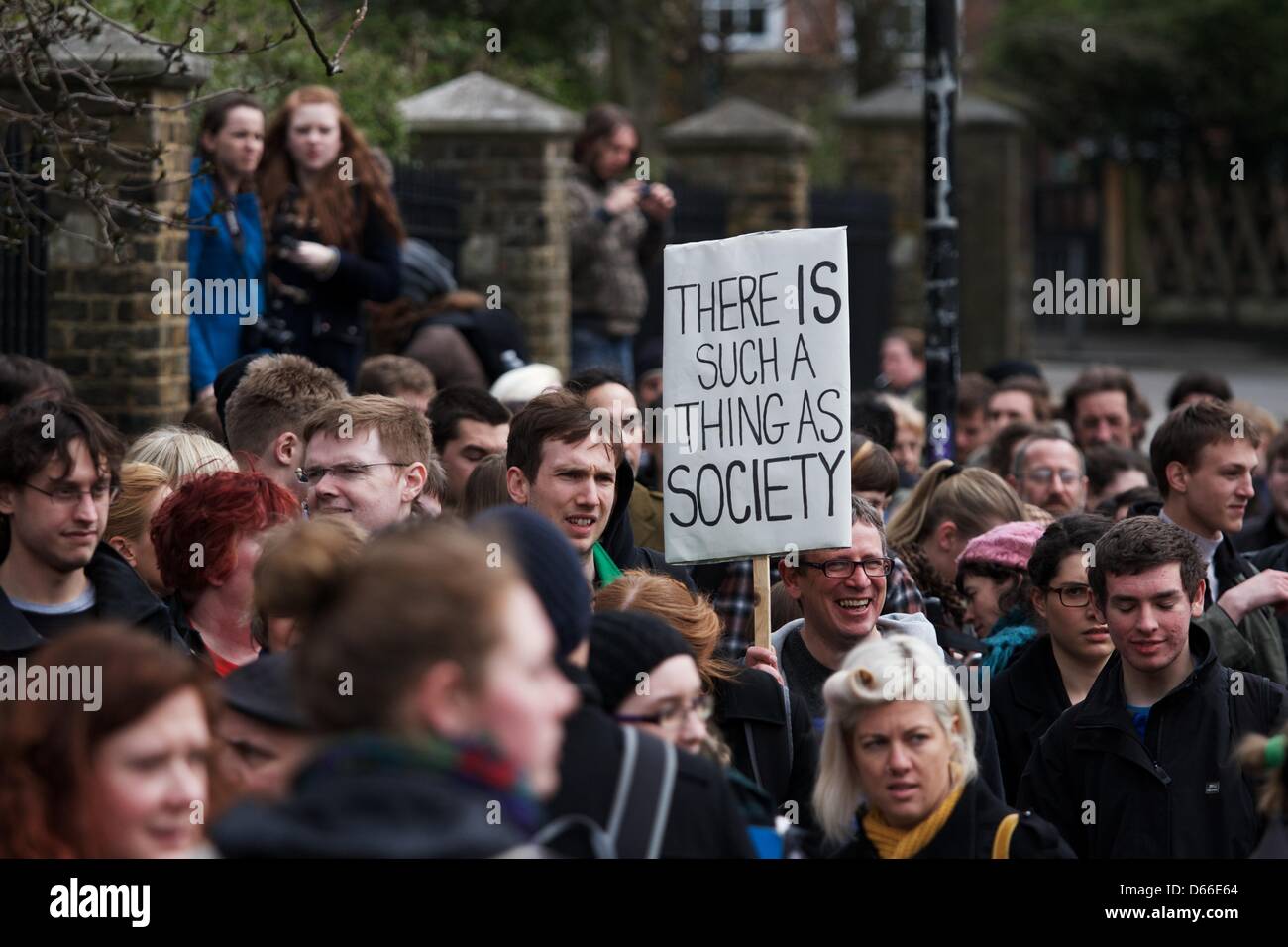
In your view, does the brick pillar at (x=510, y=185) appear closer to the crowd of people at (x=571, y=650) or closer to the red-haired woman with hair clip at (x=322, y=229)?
the red-haired woman with hair clip at (x=322, y=229)

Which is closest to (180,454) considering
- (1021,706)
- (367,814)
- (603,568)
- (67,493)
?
(67,493)

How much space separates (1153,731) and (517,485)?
1.78 metres

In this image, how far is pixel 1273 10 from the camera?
30.2 meters

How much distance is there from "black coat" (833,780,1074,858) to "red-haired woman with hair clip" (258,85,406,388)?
16.6 ft

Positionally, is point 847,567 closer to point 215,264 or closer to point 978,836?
point 978,836

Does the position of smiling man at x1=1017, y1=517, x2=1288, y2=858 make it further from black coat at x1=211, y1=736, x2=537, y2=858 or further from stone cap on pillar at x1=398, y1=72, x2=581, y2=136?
→ stone cap on pillar at x1=398, y1=72, x2=581, y2=136

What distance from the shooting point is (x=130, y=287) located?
29.0ft

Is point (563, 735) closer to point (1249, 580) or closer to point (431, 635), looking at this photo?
point (431, 635)

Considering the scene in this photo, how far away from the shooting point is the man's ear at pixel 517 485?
5.96 m

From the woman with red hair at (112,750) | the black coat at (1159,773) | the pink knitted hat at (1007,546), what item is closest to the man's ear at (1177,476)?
the pink knitted hat at (1007,546)
